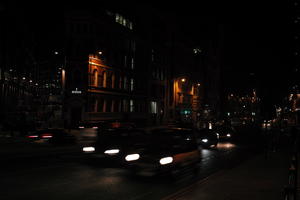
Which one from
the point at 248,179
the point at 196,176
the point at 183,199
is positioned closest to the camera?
the point at 183,199

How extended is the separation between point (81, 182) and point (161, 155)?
2838mm

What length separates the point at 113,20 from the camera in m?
49.8

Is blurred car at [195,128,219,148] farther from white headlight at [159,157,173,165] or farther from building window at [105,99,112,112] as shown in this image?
building window at [105,99,112,112]

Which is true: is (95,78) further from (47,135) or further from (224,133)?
(47,135)

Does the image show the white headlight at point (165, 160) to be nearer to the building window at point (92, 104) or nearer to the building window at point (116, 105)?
the building window at point (92, 104)

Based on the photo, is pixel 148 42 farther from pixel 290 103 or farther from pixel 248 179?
pixel 248 179

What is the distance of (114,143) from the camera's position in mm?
15383

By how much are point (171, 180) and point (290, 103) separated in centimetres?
2158

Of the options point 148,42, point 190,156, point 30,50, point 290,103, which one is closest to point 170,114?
point 148,42

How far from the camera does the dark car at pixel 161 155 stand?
40.1 feet

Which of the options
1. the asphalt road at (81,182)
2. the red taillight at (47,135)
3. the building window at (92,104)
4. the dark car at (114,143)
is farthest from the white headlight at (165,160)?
the building window at (92,104)

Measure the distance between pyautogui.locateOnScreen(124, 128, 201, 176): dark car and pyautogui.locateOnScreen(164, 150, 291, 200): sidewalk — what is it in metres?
1.32

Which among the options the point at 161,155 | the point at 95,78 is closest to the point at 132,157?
the point at 161,155

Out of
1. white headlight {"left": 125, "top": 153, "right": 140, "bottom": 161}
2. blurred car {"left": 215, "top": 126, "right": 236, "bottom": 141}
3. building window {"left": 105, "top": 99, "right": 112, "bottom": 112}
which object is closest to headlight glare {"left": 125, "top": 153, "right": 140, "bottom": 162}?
white headlight {"left": 125, "top": 153, "right": 140, "bottom": 161}
